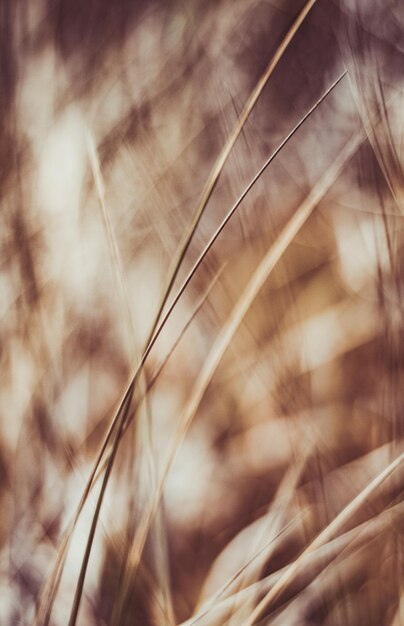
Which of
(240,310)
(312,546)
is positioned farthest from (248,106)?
(312,546)

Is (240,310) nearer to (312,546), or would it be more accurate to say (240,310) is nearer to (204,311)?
(204,311)

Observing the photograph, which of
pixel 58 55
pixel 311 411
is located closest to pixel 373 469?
pixel 311 411

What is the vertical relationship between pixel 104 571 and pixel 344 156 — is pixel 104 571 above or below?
below

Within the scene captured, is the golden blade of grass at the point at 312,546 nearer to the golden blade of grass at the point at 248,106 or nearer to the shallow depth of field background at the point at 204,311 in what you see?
the shallow depth of field background at the point at 204,311

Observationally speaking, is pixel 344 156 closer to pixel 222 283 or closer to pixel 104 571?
pixel 222 283

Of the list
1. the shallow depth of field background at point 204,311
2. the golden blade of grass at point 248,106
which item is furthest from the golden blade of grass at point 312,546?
the golden blade of grass at point 248,106

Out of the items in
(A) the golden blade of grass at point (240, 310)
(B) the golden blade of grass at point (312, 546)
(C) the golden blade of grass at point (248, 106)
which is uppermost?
(C) the golden blade of grass at point (248, 106)

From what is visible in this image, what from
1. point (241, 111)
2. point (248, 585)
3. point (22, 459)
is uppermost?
point (241, 111)

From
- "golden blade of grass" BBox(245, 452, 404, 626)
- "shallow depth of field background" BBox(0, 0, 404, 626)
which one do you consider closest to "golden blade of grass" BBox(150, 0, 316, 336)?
"shallow depth of field background" BBox(0, 0, 404, 626)
